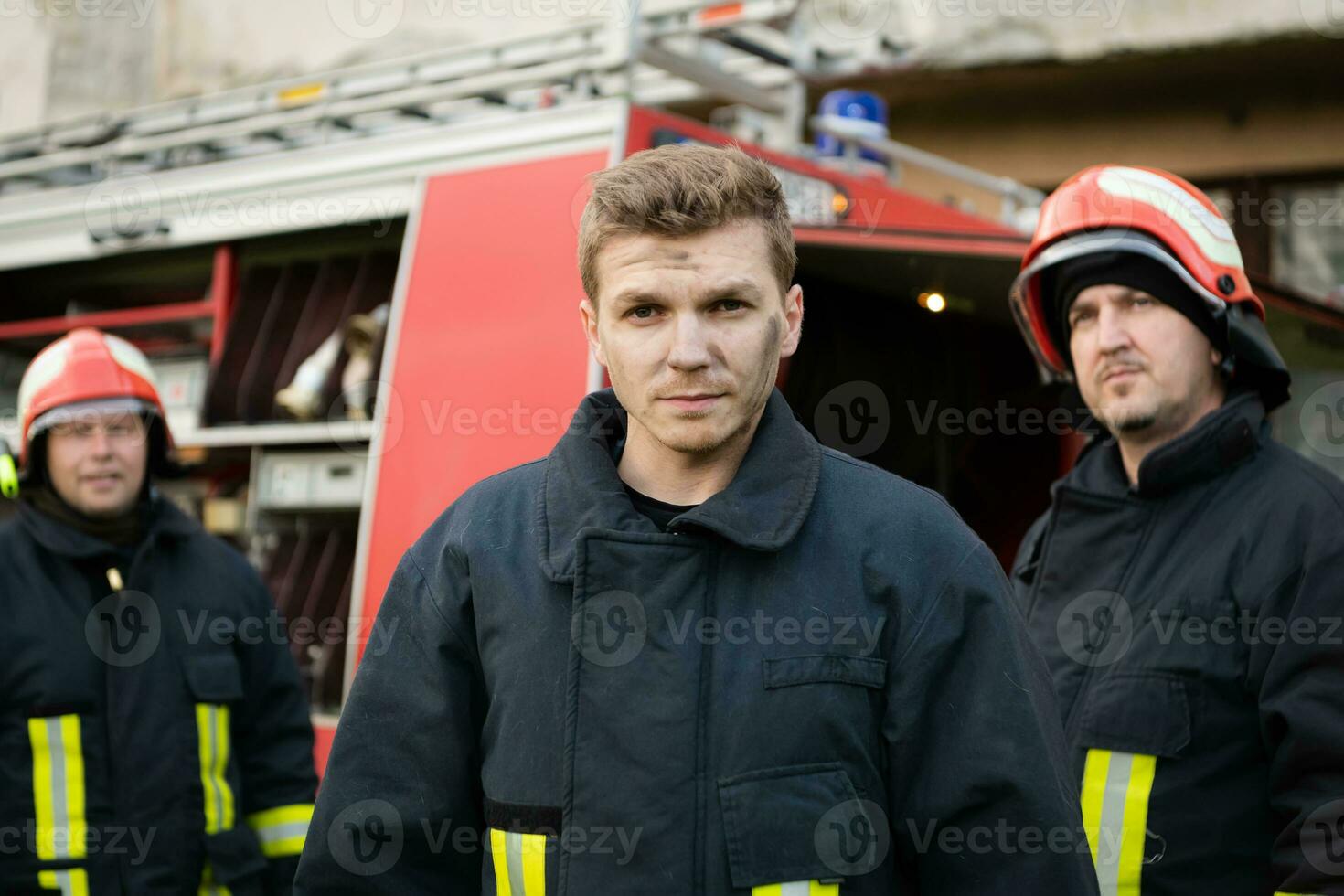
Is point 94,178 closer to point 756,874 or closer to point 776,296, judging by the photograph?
point 776,296

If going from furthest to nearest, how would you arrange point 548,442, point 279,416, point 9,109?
1. point 9,109
2. point 279,416
3. point 548,442

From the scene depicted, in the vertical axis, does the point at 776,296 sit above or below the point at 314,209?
below

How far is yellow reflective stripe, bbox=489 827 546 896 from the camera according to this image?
5.98 ft

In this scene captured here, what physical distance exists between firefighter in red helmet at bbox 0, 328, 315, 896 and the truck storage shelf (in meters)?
0.70

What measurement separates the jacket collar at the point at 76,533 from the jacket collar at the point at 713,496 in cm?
181

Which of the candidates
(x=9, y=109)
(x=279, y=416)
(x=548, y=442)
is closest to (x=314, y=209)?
(x=279, y=416)

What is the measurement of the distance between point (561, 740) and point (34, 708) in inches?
74.1

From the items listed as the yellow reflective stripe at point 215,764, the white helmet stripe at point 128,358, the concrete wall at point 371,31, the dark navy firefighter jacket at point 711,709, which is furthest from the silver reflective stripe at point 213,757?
the concrete wall at point 371,31

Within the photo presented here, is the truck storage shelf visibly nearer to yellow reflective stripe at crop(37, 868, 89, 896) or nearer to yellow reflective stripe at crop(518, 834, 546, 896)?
yellow reflective stripe at crop(37, 868, 89, 896)

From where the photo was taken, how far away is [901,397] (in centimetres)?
445

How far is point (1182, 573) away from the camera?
247cm

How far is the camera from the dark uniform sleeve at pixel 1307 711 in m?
2.13

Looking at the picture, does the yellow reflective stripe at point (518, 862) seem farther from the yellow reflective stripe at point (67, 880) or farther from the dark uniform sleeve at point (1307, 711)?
the yellow reflective stripe at point (67, 880)

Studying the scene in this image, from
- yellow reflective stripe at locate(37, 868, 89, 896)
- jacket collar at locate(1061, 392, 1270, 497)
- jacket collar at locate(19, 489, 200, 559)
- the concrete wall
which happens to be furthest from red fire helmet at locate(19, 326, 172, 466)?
the concrete wall
